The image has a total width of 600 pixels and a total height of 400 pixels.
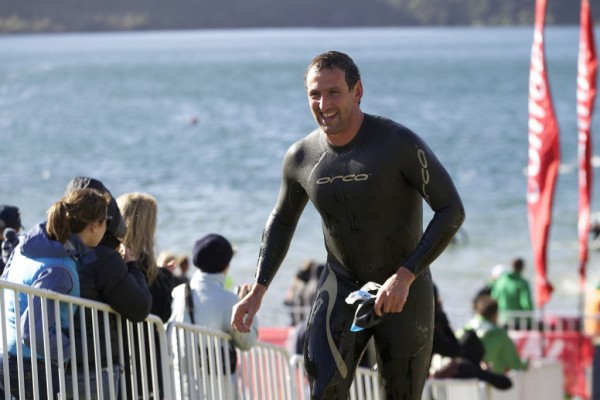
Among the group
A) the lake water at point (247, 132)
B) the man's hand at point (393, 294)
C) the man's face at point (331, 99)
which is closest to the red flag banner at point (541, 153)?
the man's face at point (331, 99)

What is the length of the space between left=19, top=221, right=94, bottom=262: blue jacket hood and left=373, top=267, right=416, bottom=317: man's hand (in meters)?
1.37

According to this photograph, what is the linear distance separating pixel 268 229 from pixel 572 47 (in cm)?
14750

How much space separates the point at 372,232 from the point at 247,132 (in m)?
55.8

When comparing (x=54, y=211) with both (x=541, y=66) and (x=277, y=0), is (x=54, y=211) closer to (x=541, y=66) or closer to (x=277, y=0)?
(x=541, y=66)

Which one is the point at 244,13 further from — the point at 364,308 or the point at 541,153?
the point at 364,308

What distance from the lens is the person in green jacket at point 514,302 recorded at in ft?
51.7

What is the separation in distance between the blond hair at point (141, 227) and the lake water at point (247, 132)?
54.4 feet

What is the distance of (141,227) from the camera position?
22.8ft

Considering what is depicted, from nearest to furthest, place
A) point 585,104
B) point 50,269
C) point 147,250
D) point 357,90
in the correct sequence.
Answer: point 357,90 → point 50,269 → point 147,250 → point 585,104

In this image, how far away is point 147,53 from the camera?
134 m

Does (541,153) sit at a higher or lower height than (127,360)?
higher

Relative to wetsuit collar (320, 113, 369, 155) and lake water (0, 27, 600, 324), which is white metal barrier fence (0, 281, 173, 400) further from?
lake water (0, 27, 600, 324)

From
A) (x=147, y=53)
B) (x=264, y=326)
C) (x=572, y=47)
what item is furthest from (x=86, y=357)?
(x=572, y=47)

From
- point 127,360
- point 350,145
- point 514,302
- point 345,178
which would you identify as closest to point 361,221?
point 345,178
